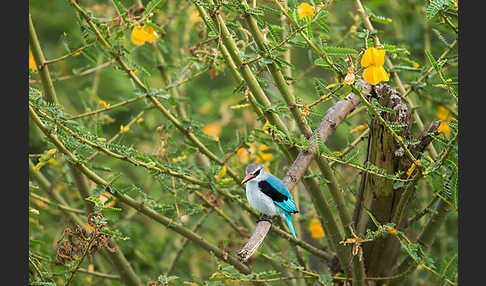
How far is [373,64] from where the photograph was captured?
1.87 metres

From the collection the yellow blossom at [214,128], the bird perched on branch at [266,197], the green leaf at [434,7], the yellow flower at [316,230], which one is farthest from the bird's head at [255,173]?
the yellow blossom at [214,128]

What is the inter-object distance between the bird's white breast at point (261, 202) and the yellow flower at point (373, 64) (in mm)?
737

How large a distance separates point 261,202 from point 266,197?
34mm

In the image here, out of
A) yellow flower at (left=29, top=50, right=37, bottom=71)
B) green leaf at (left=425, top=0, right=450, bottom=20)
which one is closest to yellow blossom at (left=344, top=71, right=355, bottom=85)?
green leaf at (left=425, top=0, right=450, bottom=20)

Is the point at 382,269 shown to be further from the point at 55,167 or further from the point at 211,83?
the point at 211,83

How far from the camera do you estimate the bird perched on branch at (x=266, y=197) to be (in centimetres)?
237

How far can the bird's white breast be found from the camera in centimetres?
239

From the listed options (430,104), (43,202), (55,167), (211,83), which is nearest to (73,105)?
(55,167)

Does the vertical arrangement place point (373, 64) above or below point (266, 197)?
above

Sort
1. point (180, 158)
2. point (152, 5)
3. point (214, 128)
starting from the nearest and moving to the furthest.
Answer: point (152, 5) < point (180, 158) < point (214, 128)

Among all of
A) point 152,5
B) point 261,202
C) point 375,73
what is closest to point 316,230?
point 261,202

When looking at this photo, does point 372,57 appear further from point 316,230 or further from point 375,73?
point 316,230

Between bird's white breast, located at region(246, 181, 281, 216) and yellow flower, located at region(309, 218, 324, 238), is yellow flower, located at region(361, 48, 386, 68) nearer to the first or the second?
bird's white breast, located at region(246, 181, 281, 216)

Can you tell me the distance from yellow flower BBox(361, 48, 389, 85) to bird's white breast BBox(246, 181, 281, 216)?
0.74 meters
